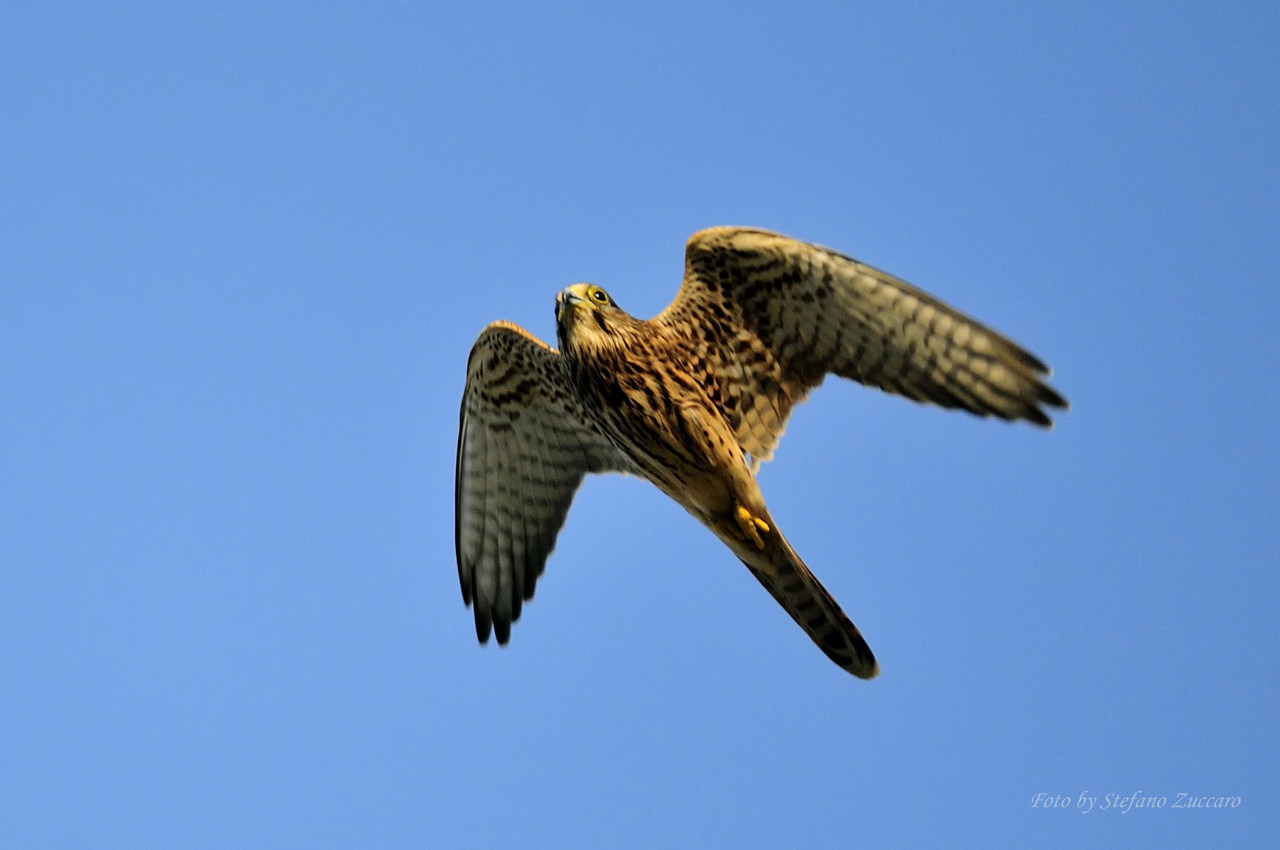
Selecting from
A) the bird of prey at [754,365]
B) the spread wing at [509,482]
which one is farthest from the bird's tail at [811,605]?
the spread wing at [509,482]

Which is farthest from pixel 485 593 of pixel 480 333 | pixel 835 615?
pixel 835 615

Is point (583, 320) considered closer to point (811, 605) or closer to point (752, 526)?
point (752, 526)

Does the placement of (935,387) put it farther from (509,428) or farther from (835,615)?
(509,428)

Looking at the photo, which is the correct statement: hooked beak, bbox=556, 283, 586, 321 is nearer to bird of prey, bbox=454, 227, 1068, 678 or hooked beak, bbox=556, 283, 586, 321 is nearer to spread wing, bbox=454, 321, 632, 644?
bird of prey, bbox=454, 227, 1068, 678

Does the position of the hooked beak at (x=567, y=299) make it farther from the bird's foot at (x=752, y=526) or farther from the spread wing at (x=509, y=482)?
the bird's foot at (x=752, y=526)

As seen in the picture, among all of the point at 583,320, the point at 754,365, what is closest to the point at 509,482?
the point at 583,320

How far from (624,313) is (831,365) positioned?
4.35 feet

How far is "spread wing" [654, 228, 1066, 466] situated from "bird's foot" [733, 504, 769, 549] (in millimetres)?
489

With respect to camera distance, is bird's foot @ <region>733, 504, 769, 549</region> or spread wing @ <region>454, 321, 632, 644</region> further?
spread wing @ <region>454, 321, 632, 644</region>

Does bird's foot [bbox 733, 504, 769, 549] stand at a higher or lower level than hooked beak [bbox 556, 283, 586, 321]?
lower

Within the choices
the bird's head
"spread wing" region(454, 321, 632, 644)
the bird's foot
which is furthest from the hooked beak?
the bird's foot

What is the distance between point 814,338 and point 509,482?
2482mm

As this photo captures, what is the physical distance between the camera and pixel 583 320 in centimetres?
838

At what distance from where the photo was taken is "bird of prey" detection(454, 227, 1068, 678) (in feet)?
26.3
